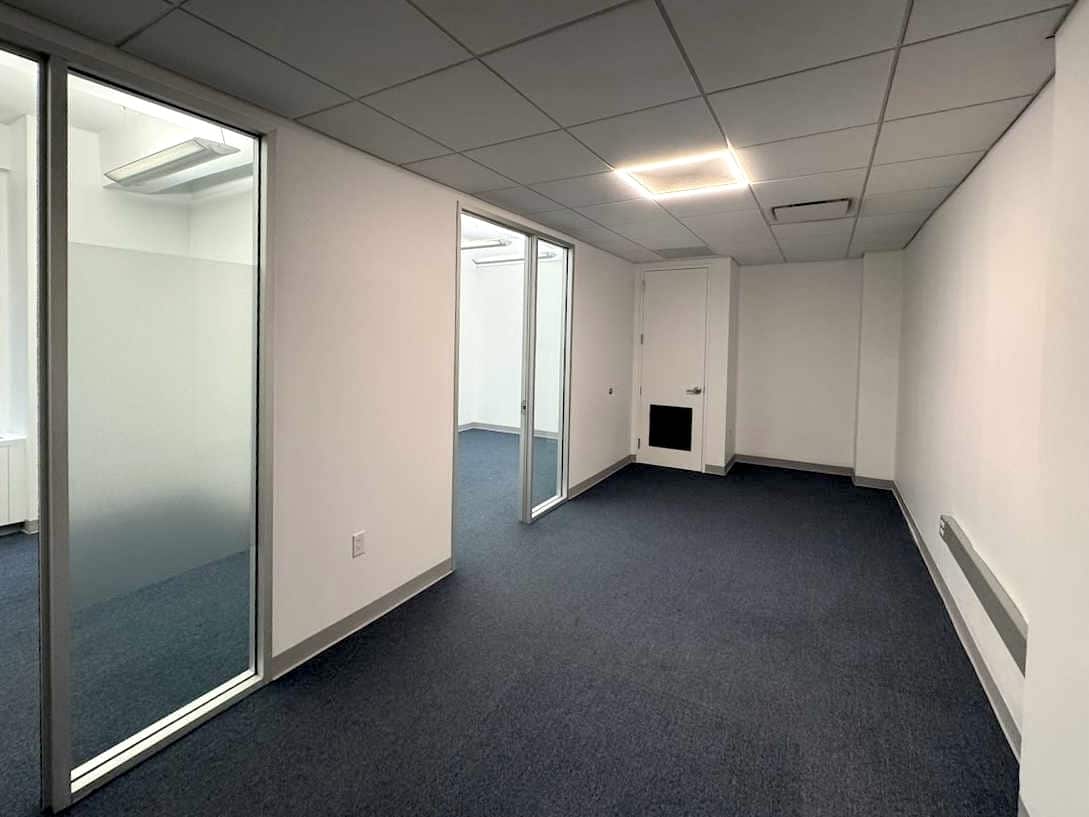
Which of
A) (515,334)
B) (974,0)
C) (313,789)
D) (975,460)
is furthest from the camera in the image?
(515,334)

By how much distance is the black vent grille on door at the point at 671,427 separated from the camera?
6254mm

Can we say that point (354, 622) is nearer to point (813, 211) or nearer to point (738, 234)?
point (813, 211)

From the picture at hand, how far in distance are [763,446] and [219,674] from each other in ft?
19.6

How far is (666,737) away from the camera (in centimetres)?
208

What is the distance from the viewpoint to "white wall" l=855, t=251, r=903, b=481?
5.51 meters

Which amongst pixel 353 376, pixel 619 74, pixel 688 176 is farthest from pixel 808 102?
pixel 353 376

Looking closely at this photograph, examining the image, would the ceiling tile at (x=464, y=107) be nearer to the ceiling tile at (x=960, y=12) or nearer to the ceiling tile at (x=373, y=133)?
the ceiling tile at (x=373, y=133)

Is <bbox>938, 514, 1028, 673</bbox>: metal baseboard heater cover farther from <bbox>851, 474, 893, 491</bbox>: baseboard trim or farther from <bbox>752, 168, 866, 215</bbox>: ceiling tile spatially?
<bbox>851, 474, 893, 491</bbox>: baseboard trim

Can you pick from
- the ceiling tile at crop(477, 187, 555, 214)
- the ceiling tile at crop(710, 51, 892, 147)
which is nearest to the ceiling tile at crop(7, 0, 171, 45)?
the ceiling tile at crop(710, 51, 892, 147)

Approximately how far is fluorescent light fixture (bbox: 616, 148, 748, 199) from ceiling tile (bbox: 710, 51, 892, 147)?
0.33 m

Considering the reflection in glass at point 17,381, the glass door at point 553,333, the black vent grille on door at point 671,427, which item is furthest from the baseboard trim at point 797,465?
the reflection in glass at point 17,381

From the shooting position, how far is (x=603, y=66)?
6.03 ft

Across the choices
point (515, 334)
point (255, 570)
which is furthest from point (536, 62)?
point (515, 334)

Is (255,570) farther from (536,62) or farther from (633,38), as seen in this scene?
(633,38)
